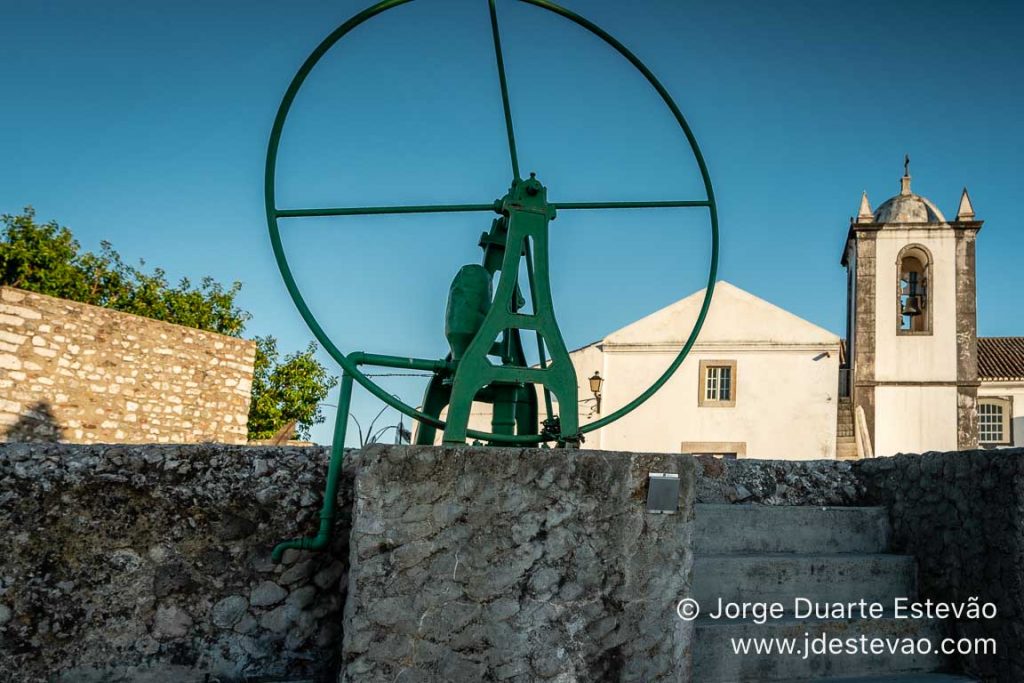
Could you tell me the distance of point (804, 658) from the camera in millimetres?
3459

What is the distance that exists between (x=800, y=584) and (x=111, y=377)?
8265 millimetres

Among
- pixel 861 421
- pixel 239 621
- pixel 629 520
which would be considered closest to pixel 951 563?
pixel 629 520

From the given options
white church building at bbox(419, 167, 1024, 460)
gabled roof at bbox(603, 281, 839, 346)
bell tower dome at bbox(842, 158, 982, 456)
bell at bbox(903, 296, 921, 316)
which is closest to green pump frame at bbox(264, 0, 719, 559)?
white church building at bbox(419, 167, 1024, 460)

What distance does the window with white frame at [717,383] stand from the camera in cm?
2347

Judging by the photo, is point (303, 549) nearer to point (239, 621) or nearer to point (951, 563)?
point (239, 621)

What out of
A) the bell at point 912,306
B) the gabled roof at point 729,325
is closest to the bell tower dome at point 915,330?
the bell at point 912,306

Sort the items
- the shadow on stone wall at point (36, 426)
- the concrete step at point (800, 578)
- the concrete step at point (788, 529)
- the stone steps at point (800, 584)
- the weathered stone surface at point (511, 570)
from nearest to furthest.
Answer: the weathered stone surface at point (511, 570) → the stone steps at point (800, 584) → the concrete step at point (800, 578) → the concrete step at point (788, 529) → the shadow on stone wall at point (36, 426)

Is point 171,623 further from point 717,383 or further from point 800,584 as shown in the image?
point 717,383

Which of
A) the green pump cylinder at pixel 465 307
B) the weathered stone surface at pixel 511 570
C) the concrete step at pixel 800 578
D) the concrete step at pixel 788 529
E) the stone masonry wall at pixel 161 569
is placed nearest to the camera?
the weathered stone surface at pixel 511 570

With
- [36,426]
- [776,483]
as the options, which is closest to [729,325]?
[36,426]

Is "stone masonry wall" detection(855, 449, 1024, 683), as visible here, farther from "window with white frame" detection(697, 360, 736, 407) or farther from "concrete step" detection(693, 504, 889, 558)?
"window with white frame" detection(697, 360, 736, 407)

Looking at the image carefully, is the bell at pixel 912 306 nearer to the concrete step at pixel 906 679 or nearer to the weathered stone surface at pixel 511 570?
the concrete step at pixel 906 679

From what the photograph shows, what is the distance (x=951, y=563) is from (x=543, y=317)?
86.9 inches

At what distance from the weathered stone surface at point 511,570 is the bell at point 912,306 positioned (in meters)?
26.2
